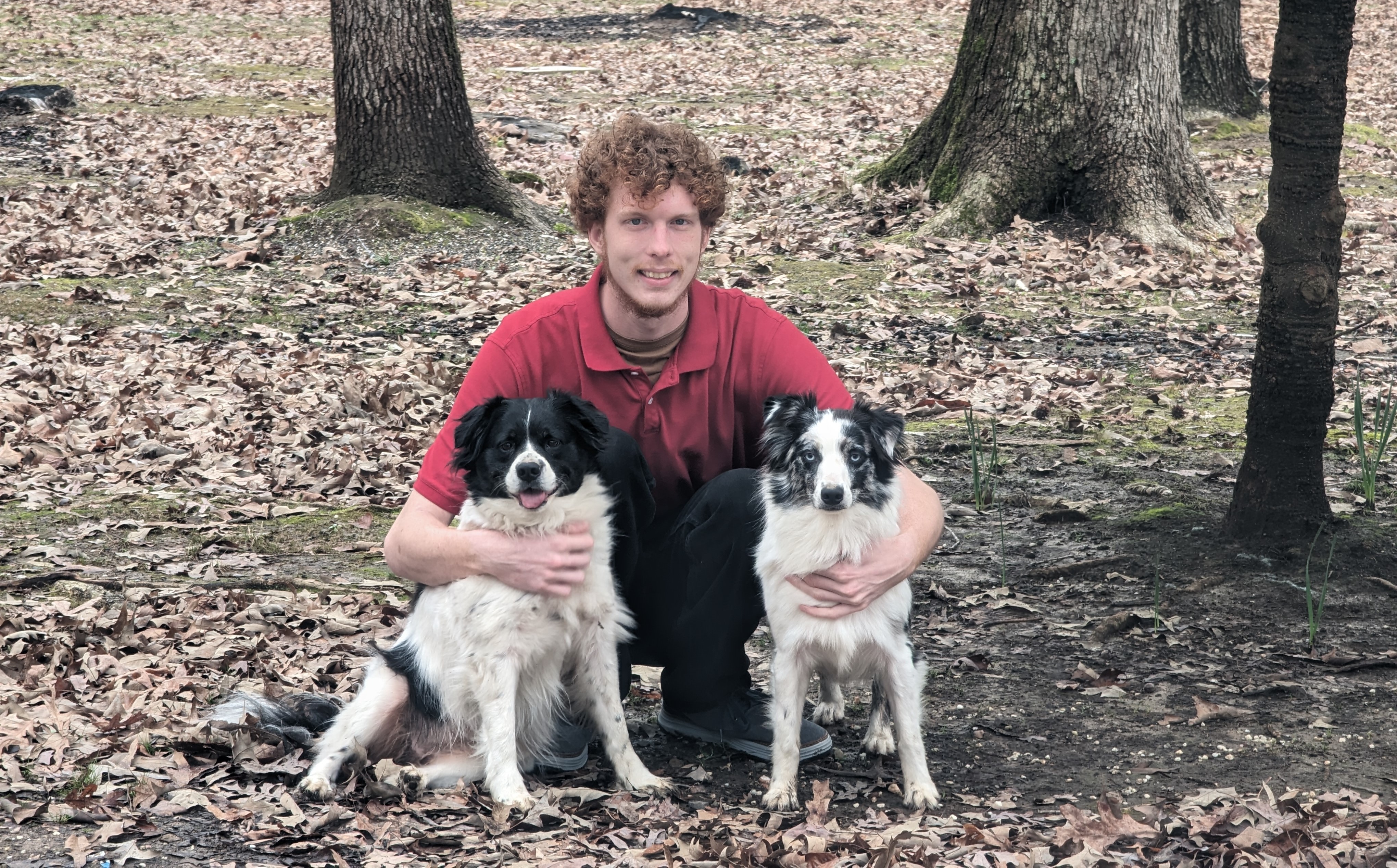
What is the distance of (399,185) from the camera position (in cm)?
1070

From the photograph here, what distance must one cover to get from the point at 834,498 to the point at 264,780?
2.07m

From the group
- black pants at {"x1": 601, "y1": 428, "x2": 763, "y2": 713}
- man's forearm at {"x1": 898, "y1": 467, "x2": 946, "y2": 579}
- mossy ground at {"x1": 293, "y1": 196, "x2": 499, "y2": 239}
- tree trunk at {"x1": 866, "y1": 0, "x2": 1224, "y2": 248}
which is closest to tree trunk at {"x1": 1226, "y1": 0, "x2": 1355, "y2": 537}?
man's forearm at {"x1": 898, "y1": 467, "x2": 946, "y2": 579}

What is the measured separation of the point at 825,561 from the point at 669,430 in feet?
2.47

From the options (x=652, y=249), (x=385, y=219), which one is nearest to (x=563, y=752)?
(x=652, y=249)

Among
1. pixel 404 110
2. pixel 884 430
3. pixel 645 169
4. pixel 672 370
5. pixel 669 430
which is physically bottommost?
pixel 669 430

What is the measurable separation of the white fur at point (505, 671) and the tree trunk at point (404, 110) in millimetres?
7295

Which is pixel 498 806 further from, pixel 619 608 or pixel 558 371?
pixel 558 371

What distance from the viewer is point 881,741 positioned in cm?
436

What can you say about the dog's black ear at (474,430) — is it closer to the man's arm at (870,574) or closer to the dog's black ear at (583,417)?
the dog's black ear at (583,417)

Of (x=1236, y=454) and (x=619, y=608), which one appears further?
(x=1236, y=454)

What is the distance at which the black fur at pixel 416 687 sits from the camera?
402 centimetres

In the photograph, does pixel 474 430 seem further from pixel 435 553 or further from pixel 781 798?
pixel 781 798

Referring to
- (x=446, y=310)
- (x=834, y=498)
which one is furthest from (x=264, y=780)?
(x=446, y=310)

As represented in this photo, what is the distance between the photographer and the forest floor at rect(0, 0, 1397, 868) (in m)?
3.68
